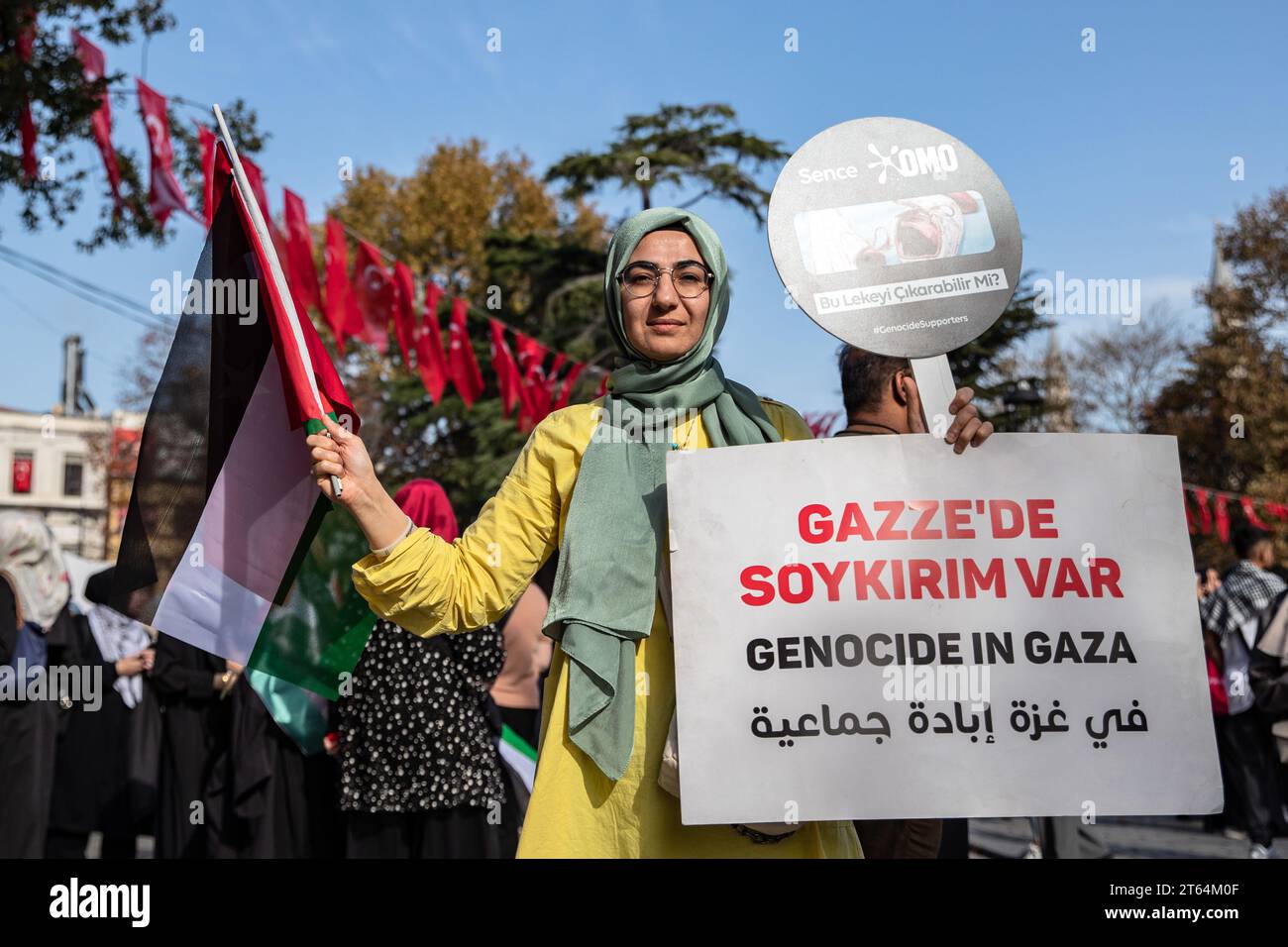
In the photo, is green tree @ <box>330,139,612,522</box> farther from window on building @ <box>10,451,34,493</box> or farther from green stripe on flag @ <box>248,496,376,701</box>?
window on building @ <box>10,451,34,493</box>

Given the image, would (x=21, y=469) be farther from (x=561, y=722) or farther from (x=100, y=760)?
(x=561, y=722)

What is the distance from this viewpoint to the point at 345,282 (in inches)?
472

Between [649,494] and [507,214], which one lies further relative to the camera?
[507,214]

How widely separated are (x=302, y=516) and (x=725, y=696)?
1.26m

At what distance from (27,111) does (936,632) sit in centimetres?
987

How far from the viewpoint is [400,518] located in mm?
2502

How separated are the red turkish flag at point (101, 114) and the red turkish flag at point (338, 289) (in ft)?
5.94

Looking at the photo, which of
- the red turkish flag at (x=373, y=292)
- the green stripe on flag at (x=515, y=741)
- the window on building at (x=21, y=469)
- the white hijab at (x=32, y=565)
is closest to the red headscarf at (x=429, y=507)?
the green stripe on flag at (x=515, y=741)

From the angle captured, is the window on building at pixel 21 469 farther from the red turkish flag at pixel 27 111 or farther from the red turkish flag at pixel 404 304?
the red turkish flag at pixel 27 111

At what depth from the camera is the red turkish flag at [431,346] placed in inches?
489

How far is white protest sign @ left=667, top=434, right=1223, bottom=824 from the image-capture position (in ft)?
7.88

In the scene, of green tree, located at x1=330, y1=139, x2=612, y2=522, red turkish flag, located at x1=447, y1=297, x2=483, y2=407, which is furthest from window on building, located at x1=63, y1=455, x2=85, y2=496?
red turkish flag, located at x1=447, y1=297, x2=483, y2=407
